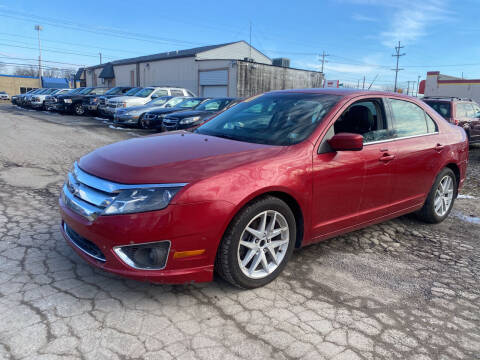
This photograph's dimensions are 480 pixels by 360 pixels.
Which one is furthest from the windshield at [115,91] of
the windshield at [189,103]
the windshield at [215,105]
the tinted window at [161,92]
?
the windshield at [215,105]

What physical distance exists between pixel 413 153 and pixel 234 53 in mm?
40409

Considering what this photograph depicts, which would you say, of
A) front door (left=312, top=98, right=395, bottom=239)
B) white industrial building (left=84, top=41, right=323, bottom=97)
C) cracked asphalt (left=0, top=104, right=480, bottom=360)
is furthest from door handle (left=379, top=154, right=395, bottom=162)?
white industrial building (left=84, top=41, right=323, bottom=97)

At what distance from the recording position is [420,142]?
4.20 m

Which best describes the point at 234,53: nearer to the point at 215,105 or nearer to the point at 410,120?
the point at 215,105

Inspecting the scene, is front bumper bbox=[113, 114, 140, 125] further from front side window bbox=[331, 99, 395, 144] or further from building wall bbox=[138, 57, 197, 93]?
building wall bbox=[138, 57, 197, 93]

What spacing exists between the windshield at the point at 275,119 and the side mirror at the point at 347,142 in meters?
0.24

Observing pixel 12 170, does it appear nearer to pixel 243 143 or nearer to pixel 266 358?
pixel 243 143

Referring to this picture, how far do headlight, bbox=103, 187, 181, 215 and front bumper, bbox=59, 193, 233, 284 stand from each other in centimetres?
4

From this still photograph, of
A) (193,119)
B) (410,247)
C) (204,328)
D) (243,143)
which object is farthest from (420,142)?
(193,119)

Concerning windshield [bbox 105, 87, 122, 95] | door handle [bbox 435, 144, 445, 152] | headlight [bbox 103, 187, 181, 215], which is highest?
windshield [bbox 105, 87, 122, 95]

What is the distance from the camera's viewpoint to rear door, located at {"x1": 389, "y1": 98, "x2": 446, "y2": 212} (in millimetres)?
3963

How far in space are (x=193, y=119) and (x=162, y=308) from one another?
9.34 metres

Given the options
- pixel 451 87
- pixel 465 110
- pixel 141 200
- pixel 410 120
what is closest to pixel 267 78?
pixel 451 87

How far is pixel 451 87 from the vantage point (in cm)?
3916
